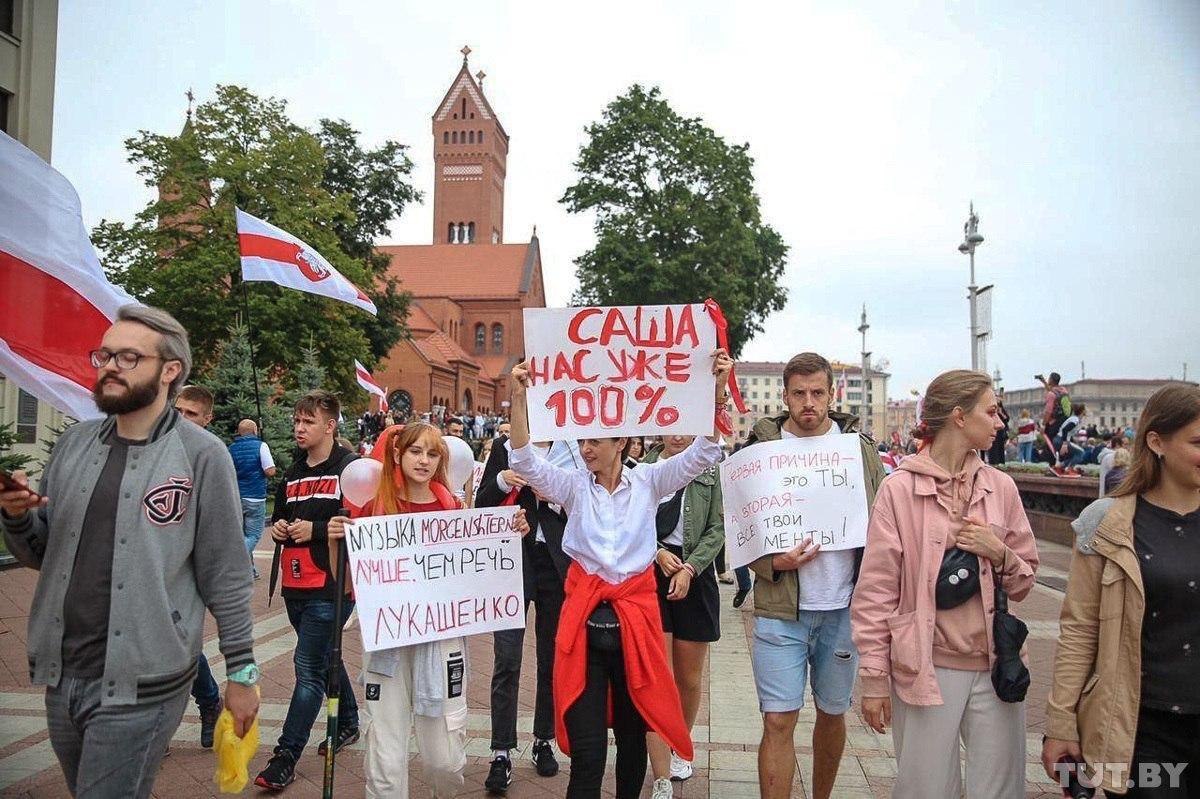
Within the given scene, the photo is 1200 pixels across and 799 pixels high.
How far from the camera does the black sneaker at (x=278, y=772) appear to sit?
4.54 meters

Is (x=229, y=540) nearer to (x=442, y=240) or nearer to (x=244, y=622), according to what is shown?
(x=244, y=622)

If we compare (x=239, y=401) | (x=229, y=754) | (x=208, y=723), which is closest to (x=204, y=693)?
(x=208, y=723)

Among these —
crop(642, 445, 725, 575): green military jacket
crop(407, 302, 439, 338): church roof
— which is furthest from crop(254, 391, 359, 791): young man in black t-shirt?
crop(407, 302, 439, 338): church roof

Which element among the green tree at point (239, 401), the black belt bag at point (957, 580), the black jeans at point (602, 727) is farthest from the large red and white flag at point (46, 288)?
the green tree at point (239, 401)

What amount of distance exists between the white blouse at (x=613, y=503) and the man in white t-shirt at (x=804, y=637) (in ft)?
1.87

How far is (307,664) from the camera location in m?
4.79

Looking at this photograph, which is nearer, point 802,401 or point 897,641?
point 897,641

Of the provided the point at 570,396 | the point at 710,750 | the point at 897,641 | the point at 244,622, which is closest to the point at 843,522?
the point at 897,641

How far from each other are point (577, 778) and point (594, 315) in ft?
6.99

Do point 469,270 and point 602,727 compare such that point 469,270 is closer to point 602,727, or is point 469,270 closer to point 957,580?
point 602,727

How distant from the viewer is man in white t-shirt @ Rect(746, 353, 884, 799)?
13.2 feet

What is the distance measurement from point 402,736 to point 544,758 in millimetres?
1140

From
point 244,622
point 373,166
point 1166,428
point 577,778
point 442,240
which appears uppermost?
point 442,240

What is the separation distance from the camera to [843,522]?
13.8 ft
